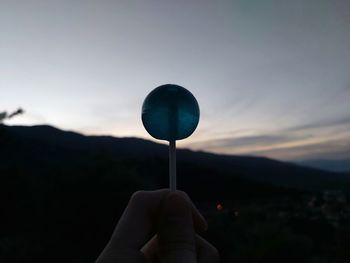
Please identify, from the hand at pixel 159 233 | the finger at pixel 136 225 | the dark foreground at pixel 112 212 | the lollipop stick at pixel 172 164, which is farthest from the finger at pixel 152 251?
the dark foreground at pixel 112 212

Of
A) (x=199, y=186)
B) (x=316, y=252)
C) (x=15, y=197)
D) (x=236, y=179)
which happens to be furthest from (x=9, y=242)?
(x=236, y=179)

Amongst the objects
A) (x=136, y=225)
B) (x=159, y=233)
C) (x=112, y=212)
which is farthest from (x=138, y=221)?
(x=112, y=212)

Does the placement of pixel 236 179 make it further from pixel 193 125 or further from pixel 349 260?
pixel 193 125

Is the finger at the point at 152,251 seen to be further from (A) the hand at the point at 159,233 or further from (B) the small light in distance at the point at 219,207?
(B) the small light in distance at the point at 219,207

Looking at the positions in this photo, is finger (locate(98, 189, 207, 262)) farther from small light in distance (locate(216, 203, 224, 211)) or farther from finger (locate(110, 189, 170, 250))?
small light in distance (locate(216, 203, 224, 211))

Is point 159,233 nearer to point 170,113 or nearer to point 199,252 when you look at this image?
point 199,252
